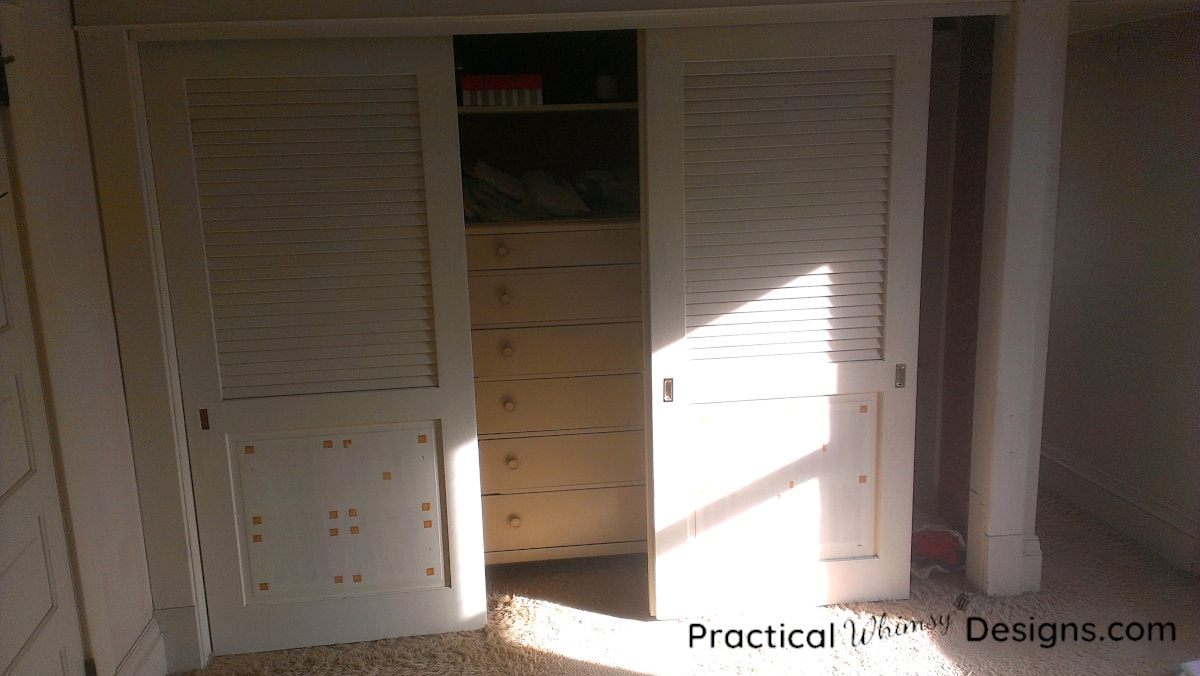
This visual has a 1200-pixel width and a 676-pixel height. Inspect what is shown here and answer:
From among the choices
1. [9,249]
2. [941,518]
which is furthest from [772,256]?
[9,249]

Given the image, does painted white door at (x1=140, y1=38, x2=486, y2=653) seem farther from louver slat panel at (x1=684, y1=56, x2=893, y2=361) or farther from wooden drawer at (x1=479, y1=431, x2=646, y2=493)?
louver slat panel at (x1=684, y1=56, x2=893, y2=361)

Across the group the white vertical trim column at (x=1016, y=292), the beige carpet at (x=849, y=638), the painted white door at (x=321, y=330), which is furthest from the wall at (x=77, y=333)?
the white vertical trim column at (x=1016, y=292)

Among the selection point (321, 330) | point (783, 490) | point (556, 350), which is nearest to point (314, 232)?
point (321, 330)

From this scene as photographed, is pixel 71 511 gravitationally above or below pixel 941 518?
above

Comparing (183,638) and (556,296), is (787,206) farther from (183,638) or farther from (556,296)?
(183,638)

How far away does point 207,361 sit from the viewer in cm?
226

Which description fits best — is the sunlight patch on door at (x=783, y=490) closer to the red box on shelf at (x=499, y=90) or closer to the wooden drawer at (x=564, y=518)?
the wooden drawer at (x=564, y=518)

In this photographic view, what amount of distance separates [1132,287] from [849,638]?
1570mm

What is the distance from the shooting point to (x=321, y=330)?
2.29m

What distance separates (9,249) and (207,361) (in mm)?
592

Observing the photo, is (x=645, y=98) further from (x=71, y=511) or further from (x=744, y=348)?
(x=71, y=511)

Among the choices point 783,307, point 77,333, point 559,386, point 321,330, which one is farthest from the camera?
point 559,386

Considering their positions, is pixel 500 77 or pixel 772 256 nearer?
pixel 772 256

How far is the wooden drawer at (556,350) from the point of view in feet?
9.00
